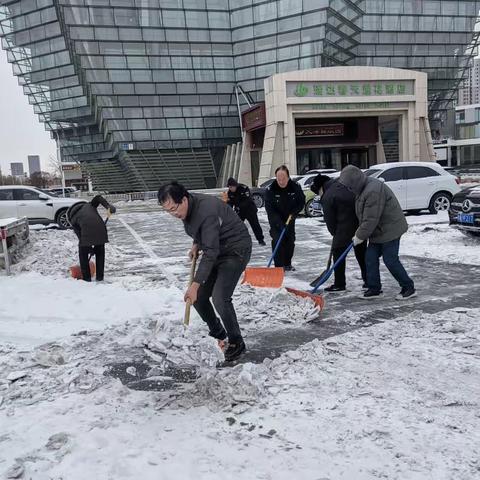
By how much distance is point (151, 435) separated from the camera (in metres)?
2.94

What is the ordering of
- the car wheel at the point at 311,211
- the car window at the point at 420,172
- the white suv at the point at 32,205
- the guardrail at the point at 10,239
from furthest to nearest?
the car wheel at the point at 311,211 < the white suv at the point at 32,205 < the car window at the point at 420,172 < the guardrail at the point at 10,239

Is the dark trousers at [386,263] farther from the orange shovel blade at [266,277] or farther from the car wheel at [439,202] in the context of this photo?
the car wheel at [439,202]

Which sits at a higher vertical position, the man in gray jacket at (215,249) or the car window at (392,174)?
the car window at (392,174)

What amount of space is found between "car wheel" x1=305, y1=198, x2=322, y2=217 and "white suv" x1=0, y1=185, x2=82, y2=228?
793 centimetres

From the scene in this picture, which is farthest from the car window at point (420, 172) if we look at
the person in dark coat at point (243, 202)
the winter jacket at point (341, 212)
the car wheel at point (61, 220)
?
the car wheel at point (61, 220)

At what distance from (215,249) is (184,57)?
143 feet

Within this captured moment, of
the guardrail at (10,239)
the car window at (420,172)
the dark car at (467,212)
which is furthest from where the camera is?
the car window at (420,172)

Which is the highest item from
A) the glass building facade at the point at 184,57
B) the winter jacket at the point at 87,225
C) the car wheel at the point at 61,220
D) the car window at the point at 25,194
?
the glass building facade at the point at 184,57

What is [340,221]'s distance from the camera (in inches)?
251

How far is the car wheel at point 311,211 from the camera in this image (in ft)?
55.6

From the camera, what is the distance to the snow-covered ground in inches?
104

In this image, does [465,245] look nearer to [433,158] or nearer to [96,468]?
[96,468]

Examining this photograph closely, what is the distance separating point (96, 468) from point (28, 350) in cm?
229

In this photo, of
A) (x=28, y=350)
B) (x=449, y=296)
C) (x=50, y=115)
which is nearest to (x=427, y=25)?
(x=50, y=115)
